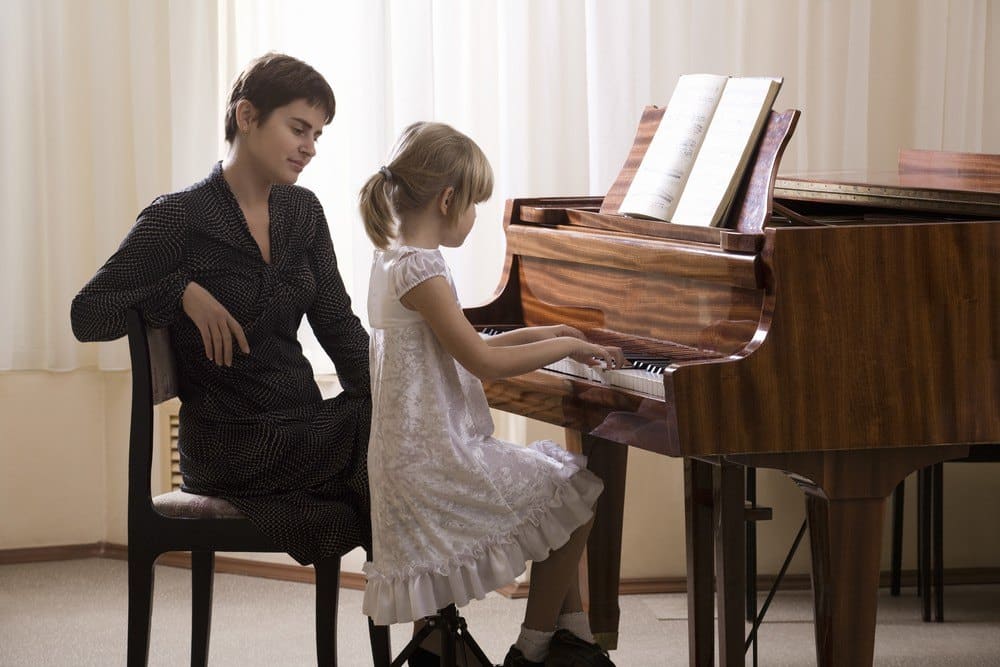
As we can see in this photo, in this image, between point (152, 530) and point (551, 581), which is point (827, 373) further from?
point (152, 530)

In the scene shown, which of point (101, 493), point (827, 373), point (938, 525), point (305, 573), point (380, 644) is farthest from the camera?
point (101, 493)

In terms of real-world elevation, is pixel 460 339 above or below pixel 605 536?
above

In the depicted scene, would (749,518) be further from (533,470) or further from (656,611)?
(656,611)

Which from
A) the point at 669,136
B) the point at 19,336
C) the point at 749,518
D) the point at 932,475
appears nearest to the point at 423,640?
the point at 749,518

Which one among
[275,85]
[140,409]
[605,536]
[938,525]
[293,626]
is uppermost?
[275,85]

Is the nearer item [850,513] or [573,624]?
[850,513]

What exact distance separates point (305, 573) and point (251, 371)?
172cm

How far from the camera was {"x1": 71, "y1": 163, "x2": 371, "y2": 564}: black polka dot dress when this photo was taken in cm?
235

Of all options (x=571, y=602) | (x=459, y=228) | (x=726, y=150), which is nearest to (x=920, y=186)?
(x=726, y=150)

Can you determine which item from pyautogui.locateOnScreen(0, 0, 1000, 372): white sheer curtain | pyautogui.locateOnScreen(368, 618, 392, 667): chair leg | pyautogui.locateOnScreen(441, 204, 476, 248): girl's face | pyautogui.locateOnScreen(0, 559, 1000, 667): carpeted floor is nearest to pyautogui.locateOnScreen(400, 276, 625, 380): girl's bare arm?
pyautogui.locateOnScreen(441, 204, 476, 248): girl's face

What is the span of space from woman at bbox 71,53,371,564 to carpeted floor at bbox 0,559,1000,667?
3.20 ft

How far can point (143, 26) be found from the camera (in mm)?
3990

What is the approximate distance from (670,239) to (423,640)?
850 millimetres

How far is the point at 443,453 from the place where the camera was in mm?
→ 2229
